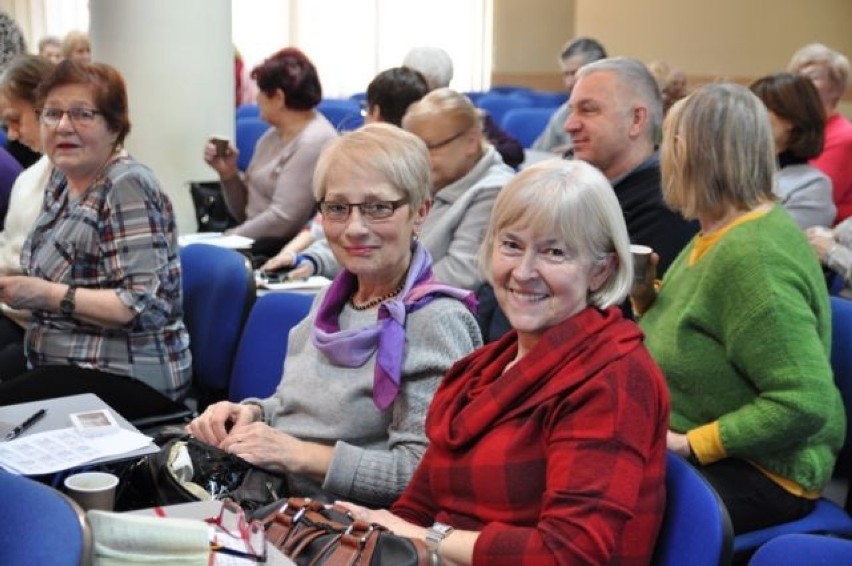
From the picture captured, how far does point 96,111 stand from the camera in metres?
2.87

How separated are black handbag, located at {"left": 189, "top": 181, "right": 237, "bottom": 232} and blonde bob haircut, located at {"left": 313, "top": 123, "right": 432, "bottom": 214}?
2642mm

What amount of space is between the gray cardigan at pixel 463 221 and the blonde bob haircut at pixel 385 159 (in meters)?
1.02

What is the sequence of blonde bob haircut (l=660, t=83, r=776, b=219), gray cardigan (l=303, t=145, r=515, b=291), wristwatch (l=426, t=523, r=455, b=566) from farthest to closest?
gray cardigan (l=303, t=145, r=515, b=291) → blonde bob haircut (l=660, t=83, r=776, b=219) → wristwatch (l=426, t=523, r=455, b=566)

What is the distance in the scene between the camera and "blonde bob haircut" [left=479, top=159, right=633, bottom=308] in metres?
1.70

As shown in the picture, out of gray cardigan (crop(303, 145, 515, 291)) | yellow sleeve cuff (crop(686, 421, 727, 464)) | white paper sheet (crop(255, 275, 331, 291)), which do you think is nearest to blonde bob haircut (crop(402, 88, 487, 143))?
gray cardigan (crop(303, 145, 515, 291))

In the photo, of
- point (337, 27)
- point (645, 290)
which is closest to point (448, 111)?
point (645, 290)

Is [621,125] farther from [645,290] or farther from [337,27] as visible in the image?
[337,27]

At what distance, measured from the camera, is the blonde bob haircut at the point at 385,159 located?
2.13 metres

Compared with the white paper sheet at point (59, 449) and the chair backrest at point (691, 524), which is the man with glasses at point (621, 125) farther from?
the white paper sheet at point (59, 449)

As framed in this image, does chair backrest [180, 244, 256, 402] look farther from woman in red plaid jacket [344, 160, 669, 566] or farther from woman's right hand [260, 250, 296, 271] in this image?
woman in red plaid jacket [344, 160, 669, 566]

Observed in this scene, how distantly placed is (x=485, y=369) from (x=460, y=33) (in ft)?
31.9

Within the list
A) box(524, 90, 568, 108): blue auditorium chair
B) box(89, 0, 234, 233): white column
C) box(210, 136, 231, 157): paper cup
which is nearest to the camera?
box(210, 136, 231, 157): paper cup


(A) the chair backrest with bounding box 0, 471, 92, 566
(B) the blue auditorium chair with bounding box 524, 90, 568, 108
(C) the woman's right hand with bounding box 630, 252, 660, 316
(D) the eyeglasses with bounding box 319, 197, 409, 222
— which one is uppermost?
(D) the eyeglasses with bounding box 319, 197, 409, 222

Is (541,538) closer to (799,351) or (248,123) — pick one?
(799,351)
